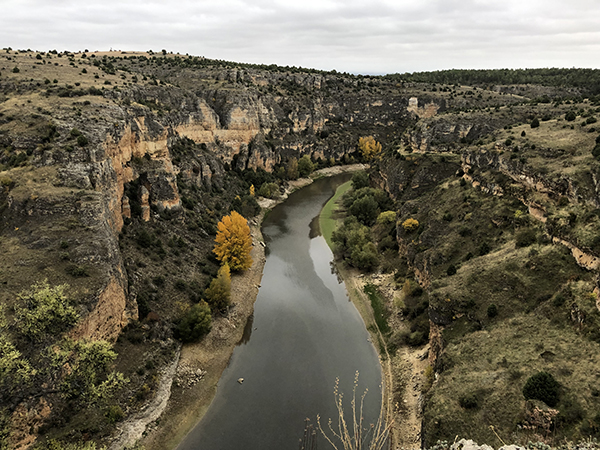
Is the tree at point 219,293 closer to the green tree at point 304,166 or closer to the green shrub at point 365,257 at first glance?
the green shrub at point 365,257

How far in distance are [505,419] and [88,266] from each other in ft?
96.4

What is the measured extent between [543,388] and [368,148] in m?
98.1

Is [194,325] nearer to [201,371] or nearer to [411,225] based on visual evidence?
[201,371]

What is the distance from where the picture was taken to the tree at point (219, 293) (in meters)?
41.3

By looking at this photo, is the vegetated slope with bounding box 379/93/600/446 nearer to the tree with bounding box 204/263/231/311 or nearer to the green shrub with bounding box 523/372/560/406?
the green shrub with bounding box 523/372/560/406

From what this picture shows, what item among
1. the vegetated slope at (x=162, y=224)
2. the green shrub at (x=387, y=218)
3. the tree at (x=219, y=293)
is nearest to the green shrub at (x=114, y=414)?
the vegetated slope at (x=162, y=224)

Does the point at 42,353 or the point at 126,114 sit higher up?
the point at 126,114

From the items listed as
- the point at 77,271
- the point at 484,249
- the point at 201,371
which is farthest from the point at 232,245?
the point at 484,249

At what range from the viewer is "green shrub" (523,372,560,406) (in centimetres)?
2031

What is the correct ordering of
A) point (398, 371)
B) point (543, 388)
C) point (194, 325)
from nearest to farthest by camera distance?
point (543, 388) < point (398, 371) < point (194, 325)

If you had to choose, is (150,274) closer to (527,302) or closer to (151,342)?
(151,342)

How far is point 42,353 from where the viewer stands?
2298 cm

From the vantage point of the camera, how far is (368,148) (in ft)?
372

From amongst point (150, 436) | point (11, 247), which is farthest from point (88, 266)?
point (150, 436)
